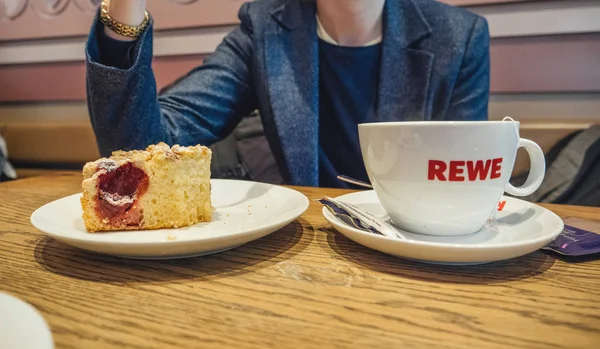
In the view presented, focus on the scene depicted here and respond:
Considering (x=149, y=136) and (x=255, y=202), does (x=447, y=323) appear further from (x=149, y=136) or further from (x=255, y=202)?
(x=149, y=136)

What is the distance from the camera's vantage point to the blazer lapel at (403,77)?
1132 millimetres

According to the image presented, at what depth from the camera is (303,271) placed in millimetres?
445

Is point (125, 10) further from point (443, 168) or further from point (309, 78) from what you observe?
point (443, 168)

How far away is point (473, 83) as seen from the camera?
3.88 feet

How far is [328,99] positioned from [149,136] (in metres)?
0.53

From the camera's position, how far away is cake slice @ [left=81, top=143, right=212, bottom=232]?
0.57m

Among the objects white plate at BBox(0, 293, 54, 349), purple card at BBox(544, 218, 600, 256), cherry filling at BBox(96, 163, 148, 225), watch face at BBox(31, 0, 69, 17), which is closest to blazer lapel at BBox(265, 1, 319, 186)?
cherry filling at BBox(96, 163, 148, 225)

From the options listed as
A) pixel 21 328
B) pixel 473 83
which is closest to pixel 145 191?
pixel 21 328

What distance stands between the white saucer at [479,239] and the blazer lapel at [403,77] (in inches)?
20.2

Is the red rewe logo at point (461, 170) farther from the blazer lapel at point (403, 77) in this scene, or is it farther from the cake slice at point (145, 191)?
the blazer lapel at point (403, 77)

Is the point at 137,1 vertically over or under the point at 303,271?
over

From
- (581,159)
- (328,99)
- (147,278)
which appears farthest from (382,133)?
(581,159)

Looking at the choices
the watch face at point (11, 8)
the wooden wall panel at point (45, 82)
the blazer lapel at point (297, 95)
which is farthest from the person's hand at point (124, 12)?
the watch face at point (11, 8)

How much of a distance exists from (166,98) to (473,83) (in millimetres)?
853
